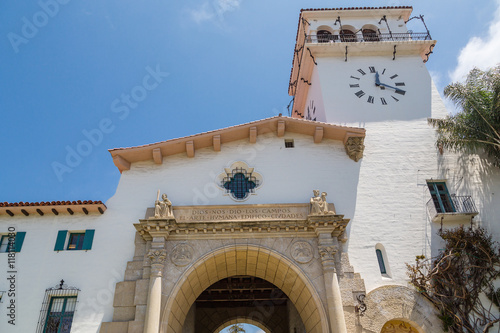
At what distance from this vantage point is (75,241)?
1260 cm

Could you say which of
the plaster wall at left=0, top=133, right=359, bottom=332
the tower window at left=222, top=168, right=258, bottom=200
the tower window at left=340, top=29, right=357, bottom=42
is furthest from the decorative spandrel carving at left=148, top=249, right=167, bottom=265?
the tower window at left=340, top=29, right=357, bottom=42

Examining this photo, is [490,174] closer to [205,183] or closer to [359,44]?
[359,44]

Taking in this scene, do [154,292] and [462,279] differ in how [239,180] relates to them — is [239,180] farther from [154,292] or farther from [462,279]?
[462,279]

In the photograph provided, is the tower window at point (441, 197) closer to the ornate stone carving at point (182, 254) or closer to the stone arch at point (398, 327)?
the stone arch at point (398, 327)

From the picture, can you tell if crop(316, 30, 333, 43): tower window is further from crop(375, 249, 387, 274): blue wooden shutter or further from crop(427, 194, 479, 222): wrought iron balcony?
crop(375, 249, 387, 274): blue wooden shutter

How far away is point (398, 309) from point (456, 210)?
4.65 meters

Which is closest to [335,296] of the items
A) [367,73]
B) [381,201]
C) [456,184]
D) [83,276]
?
[381,201]

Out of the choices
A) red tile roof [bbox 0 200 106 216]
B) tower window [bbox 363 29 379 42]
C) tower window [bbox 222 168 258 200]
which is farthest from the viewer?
tower window [bbox 363 29 379 42]

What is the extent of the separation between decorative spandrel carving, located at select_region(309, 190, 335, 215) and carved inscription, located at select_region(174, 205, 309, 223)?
443 mm

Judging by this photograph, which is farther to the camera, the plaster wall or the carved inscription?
the carved inscription

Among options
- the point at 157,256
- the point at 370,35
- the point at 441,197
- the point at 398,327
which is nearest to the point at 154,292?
the point at 157,256

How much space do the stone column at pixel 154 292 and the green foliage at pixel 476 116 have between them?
472 inches

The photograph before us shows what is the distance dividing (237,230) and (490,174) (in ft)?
34.9

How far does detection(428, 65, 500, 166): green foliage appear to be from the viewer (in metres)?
13.5
